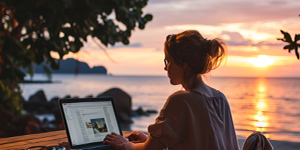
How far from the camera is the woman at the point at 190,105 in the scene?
1527 millimetres

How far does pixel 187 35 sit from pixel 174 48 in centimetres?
9

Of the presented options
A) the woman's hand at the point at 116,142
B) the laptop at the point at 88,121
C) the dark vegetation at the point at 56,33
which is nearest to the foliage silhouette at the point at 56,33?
the dark vegetation at the point at 56,33

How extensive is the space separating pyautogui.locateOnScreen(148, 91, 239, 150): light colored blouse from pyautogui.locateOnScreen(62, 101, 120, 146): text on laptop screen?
57 centimetres

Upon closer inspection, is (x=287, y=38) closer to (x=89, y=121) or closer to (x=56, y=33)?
(x=56, y=33)

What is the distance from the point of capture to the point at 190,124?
154cm

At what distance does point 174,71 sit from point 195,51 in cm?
16

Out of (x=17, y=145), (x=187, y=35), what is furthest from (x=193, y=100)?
(x=17, y=145)

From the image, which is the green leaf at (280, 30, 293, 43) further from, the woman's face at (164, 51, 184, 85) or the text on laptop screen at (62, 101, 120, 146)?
the text on laptop screen at (62, 101, 120, 146)

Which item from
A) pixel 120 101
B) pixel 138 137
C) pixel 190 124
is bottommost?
pixel 120 101

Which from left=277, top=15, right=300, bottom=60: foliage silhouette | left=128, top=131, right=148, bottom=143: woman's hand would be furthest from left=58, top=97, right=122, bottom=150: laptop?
left=277, top=15, right=300, bottom=60: foliage silhouette

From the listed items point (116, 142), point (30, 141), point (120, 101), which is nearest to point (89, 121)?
point (116, 142)

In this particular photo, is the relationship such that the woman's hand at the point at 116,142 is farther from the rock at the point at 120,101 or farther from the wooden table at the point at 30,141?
the rock at the point at 120,101

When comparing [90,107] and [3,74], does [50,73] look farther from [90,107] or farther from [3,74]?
[3,74]

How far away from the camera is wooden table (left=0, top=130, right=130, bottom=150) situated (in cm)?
215
